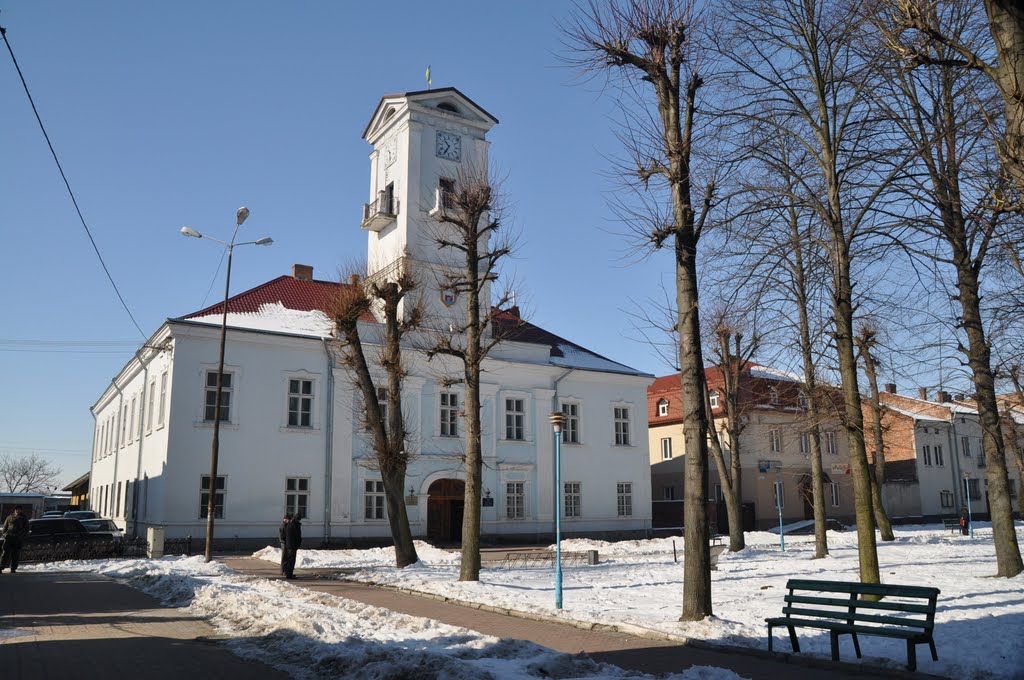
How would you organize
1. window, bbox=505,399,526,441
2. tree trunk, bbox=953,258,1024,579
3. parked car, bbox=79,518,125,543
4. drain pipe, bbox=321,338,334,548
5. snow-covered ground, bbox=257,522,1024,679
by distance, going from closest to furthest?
snow-covered ground, bbox=257,522,1024,679 → tree trunk, bbox=953,258,1024,579 → parked car, bbox=79,518,125,543 → drain pipe, bbox=321,338,334,548 → window, bbox=505,399,526,441

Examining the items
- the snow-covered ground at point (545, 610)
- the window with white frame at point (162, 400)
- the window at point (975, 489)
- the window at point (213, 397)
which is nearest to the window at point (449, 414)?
the window at point (213, 397)

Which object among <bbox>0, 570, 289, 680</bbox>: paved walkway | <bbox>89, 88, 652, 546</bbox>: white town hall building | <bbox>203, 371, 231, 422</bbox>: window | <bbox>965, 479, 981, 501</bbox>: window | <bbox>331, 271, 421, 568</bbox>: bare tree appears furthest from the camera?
<bbox>965, 479, 981, 501</bbox>: window

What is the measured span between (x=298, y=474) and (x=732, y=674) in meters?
25.0

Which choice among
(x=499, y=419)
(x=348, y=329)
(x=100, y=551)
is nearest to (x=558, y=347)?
(x=499, y=419)

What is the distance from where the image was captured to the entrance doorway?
34188 mm

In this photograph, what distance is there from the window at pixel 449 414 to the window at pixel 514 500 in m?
3.46

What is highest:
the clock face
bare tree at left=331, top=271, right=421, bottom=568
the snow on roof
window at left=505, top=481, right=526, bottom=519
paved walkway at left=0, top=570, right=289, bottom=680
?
the clock face

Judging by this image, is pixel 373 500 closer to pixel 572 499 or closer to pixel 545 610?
pixel 572 499

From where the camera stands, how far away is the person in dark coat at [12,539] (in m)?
21.7

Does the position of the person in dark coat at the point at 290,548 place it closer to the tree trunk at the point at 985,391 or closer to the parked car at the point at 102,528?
the parked car at the point at 102,528

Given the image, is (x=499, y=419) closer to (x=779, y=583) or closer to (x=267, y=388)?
(x=267, y=388)

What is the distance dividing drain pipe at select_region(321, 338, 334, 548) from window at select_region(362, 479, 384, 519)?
152cm

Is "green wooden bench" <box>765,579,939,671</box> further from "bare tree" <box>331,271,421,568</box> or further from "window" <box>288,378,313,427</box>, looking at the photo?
"window" <box>288,378,313,427</box>

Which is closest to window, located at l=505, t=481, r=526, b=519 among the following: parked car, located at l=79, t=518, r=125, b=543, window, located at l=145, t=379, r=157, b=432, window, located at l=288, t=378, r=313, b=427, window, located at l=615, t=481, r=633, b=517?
window, located at l=615, t=481, r=633, b=517
